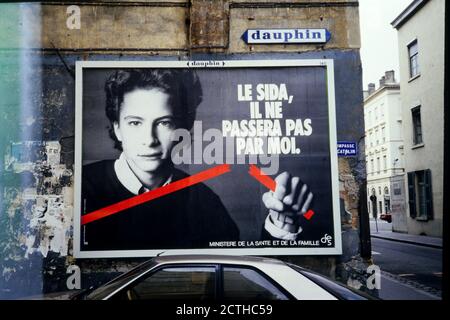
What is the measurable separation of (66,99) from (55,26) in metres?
1.22

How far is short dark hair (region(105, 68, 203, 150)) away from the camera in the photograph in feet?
21.5

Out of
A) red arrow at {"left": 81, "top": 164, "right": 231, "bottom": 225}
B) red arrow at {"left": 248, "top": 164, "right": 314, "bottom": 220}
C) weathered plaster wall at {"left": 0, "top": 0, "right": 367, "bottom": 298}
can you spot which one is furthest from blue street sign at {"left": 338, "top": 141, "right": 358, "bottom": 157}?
red arrow at {"left": 81, "top": 164, "right": 231, "bottom": 225}

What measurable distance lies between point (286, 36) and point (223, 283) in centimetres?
460

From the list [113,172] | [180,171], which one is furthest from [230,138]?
[113,172]

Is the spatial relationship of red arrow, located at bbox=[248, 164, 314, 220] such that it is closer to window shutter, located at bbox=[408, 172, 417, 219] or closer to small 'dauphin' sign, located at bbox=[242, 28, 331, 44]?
small 'dauphin' sign, located at bbox=[242, 28, 331, 44]

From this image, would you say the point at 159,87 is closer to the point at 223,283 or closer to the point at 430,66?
the point at 223,283

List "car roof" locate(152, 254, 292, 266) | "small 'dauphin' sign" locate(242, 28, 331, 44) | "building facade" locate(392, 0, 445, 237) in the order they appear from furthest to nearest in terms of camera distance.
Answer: "small 'dauphin' sign" locate(242, 28, 331, 44), "building facade" locate(392, 0, 445, 237), "car roof" locate(152, 254, 292, 266)

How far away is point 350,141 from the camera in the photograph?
662 cm

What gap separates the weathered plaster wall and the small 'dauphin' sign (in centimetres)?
11

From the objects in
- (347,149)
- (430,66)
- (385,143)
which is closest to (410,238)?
(385,143)

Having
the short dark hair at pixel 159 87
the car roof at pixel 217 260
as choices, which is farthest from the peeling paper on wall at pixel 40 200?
the car roof at pixel 217 260

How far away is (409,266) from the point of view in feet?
33.2

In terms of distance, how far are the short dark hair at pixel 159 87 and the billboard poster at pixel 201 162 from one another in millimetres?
16

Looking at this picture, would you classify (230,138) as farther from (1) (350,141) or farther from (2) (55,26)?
(2) (55,26)
